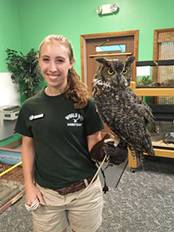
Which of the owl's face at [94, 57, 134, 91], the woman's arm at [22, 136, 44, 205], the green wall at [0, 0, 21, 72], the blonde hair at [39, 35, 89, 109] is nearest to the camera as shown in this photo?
the owl's face at [94, 57, 134, 91]

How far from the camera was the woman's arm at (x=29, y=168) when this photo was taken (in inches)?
46.9

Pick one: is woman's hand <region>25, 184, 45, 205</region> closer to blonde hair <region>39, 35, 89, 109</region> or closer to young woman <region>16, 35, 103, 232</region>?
young woman <region>16, 35, 103, 232</region>

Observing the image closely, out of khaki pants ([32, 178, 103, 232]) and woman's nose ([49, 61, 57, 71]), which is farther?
khaki pants ([32, 178, 103, 232])

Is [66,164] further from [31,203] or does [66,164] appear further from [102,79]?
[102,79]

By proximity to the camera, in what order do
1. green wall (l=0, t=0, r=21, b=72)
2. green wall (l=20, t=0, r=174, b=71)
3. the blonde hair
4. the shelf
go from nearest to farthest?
the blonde hair → the shelf → green wall (l=20, t=0, r=174, b=71) → green wall (l=0, t=0, r=21, b=72)

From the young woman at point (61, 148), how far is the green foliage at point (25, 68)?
3.01 metres

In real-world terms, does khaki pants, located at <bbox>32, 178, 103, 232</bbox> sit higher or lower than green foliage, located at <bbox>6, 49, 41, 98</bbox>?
lower

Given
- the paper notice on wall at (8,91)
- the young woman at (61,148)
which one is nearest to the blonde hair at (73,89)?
the young woman at (61,148)

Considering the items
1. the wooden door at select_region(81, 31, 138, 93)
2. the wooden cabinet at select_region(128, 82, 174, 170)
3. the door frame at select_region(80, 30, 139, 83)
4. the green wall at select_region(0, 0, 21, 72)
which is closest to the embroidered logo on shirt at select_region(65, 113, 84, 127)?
the wooden cabinet at select_region(128, 82, 174, 170)

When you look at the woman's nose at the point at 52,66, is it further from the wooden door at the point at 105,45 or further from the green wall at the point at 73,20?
the green wall at the point at 73,20

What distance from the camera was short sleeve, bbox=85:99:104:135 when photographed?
1139 millimetres

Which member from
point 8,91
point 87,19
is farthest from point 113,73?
point 8,91

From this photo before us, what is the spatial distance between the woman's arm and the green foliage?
298 cm

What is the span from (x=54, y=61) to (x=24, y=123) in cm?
35
